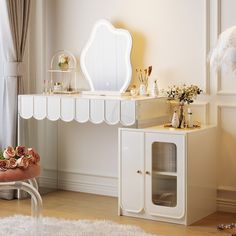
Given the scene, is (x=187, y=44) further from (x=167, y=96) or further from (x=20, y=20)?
(x=20, y=20)

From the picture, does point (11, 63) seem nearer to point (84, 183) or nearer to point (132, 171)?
point (84, 183)

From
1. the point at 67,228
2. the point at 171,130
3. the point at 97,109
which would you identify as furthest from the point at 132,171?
the point at 67,228

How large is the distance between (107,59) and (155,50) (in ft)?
1.53

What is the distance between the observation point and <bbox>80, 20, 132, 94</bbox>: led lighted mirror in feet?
17.9

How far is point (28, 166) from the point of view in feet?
13.5

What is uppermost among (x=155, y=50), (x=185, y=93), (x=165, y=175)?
(x=155, y=50)

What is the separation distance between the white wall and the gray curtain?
0.32 meters

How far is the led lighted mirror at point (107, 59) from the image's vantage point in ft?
17.9

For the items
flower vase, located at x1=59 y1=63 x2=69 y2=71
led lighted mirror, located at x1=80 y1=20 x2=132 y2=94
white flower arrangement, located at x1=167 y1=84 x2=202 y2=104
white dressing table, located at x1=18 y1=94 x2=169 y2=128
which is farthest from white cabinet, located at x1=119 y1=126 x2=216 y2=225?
flower vase, located at x1=59 y1=63 x2=69 y2=71

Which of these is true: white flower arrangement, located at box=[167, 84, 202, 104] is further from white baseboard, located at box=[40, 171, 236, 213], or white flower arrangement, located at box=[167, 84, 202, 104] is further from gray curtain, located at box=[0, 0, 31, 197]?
gray curtain, located at box=[0, 0, 31, 197]

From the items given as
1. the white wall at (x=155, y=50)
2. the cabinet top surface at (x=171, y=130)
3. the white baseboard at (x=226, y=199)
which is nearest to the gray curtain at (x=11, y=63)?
the white wall at (x=155, y=50)

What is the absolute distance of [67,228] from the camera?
4531mm

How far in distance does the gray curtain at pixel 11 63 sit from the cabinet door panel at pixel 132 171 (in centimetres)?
131

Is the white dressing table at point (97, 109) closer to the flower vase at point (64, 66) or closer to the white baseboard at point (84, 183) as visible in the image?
the flower vase at point (64, 66)
